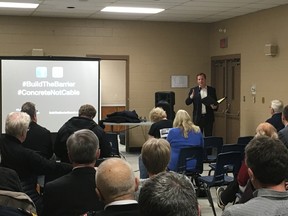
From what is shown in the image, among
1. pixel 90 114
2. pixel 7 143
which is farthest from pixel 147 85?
pixel 7 143

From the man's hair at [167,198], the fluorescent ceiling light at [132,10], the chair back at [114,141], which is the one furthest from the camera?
the fluorescent ceiling light at [132,10]

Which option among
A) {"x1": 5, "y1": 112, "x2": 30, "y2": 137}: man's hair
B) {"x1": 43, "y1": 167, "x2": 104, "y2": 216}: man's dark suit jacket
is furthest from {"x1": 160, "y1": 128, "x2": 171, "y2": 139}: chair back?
{"x1": 43, "y1": 167, "x2": 104, "y2": 216}: man's dark suit jacket

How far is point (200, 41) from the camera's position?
10.8 metres

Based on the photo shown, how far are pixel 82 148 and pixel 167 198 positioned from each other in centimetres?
167

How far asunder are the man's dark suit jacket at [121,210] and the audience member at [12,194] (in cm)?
53

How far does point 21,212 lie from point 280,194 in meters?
1.24

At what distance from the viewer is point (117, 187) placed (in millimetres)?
2082

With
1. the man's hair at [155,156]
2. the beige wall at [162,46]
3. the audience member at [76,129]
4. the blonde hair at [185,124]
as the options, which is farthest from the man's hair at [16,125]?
the beige wall at [162,46]

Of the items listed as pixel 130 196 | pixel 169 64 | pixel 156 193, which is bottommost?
pixel 130 196

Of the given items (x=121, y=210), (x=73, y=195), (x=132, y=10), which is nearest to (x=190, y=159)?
(x=73, y=195)

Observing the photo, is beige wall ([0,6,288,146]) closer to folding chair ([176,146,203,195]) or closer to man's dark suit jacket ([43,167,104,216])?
folding chair ([176,146,203,195])

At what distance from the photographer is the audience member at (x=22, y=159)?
377 centimetres

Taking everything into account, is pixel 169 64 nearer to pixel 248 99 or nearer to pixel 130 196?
pixel 248 99

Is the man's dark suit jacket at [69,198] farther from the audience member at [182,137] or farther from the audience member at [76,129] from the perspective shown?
the audience member at [182,137]
